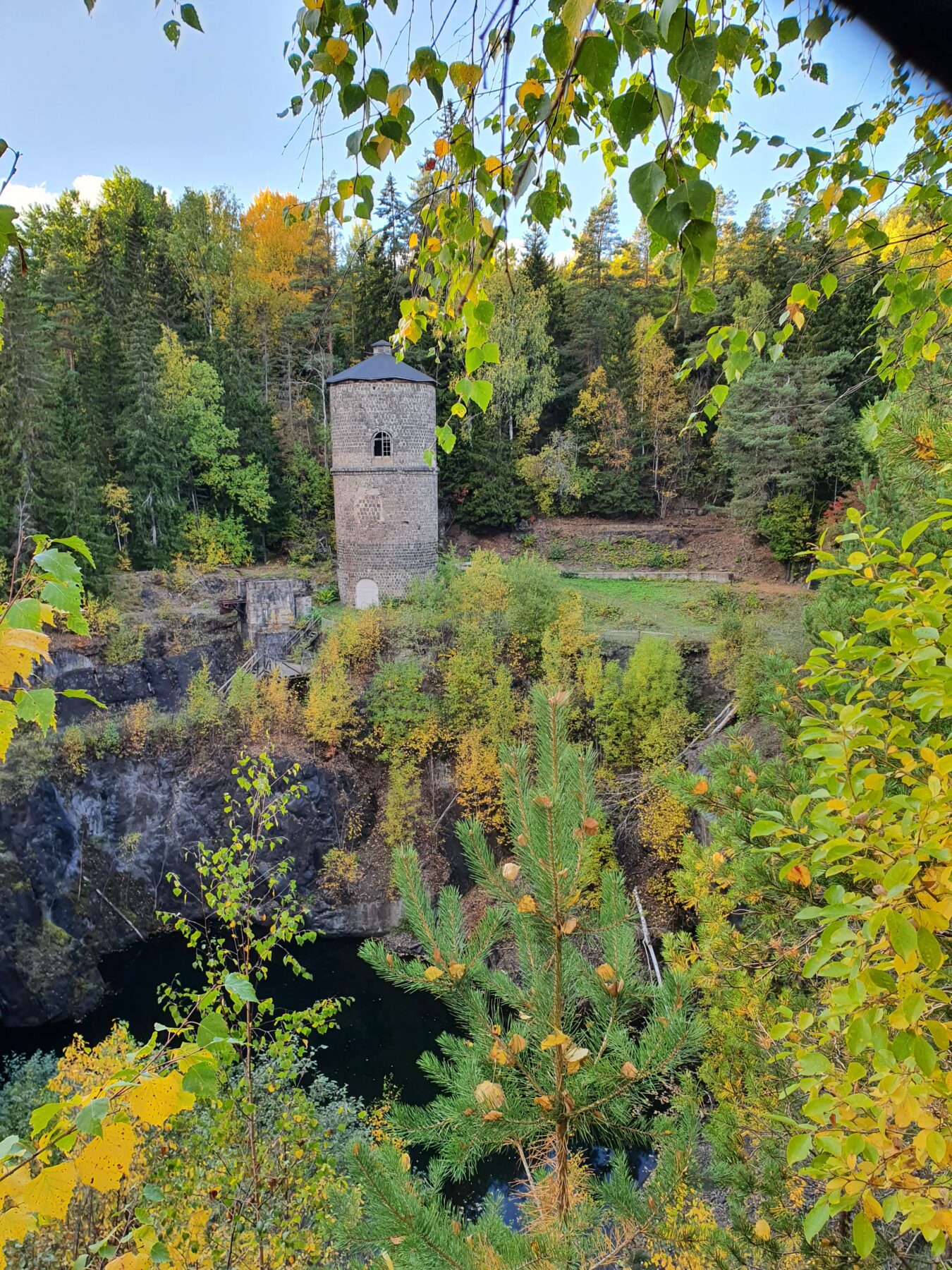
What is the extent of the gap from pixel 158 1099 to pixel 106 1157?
4.1 inches

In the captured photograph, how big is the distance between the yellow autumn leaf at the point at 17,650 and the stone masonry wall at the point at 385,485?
14.4m

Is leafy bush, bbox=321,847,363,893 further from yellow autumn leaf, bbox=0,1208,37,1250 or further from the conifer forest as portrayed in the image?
yellow autumn leaf, bbox=0,1208,37,1250

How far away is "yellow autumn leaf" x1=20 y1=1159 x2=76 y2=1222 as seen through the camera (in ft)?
3.58

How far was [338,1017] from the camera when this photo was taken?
11.4m

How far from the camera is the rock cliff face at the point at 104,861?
1102 cm

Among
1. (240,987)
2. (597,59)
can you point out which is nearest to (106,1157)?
(240,987)

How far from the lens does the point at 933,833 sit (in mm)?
1340

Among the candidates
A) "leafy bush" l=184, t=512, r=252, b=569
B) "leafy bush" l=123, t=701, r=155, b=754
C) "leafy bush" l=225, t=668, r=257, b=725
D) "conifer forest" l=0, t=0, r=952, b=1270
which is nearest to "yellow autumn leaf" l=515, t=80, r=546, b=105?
"conifer forest" l=0, t=0, r=952, b=1270

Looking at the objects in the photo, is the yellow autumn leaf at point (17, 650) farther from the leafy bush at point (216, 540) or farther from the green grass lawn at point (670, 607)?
the leafy bush at point (216, 540)

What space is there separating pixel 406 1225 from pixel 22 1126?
8.21m

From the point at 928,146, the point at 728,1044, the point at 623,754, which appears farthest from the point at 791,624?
the point at 928,146

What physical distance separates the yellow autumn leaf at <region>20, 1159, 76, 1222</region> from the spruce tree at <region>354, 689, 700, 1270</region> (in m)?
1.02

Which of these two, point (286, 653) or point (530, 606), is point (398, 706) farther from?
point (286, 653)

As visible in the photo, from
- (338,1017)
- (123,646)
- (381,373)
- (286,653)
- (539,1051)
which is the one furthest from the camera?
(286,653)
